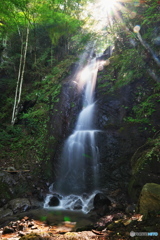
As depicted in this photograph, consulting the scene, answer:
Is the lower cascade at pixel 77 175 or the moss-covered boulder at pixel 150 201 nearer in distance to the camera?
the moss-covered boulder at pixel 150 201

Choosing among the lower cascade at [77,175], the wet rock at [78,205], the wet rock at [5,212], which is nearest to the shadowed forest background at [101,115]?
the wet rock at [5,212]

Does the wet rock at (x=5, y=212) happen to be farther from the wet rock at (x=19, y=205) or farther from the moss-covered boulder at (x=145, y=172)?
the moss-covered boulder at (x=145, y=172)

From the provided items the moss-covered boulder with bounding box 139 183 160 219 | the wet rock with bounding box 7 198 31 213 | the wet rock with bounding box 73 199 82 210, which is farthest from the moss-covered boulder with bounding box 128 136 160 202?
the wet rock with bounding box 7 198 31 213

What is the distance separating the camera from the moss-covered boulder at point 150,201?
395cm

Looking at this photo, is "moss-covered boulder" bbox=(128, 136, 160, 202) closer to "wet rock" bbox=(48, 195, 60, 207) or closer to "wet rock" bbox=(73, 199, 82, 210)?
"wet rock" bbox=(73, 199, 82, 210)

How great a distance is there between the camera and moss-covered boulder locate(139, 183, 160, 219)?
3954mm

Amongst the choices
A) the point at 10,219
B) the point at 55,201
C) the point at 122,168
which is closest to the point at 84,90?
the point at 122,168

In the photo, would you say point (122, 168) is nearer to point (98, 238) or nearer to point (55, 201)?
point (55, 201)

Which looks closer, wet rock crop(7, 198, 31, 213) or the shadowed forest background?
wet rock crop(7, 198, 31, 213)

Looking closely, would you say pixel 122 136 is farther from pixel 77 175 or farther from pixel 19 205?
pixel 19 205

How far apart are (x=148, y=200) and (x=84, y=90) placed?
11.0m

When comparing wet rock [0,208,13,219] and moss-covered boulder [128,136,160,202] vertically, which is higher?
moss-covered boulder [128,136,160,202]

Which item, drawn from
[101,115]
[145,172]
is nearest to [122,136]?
[101,115]

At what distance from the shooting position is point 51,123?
33.5 ft
